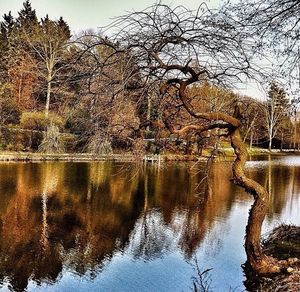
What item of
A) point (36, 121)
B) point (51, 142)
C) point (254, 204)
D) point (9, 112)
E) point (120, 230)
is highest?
point (9, 112)

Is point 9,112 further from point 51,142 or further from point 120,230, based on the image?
point 120,230

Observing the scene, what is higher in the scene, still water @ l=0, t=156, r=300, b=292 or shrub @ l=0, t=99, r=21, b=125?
shrub @ l=0, t=99, r=21, b=125

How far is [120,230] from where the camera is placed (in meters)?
12.8

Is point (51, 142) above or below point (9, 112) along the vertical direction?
below

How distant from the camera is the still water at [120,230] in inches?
363

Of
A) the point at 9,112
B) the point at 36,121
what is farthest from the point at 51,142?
the point at 9,112

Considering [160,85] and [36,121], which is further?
[36,121]

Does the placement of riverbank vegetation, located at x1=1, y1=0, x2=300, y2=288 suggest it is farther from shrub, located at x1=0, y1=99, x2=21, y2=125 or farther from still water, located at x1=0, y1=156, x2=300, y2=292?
shrub, located at x1=0, y1=99, x2=21, y2=125

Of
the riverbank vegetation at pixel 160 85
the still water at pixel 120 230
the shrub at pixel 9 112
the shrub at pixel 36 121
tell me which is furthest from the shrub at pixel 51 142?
the riverbank vegetation at pixel 160 85

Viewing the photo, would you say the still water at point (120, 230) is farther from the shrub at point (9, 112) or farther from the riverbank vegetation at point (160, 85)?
the shrub at point (9, 112)

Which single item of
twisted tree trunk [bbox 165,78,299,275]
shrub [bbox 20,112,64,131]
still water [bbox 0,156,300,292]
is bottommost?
still water [bbox 0,156,300,292]

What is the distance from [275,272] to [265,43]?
4215mm

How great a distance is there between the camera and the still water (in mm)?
9219

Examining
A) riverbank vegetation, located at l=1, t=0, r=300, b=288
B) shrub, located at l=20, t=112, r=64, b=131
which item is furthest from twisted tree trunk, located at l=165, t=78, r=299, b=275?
shrub, located at l=20, t=112, r=64, b=131
